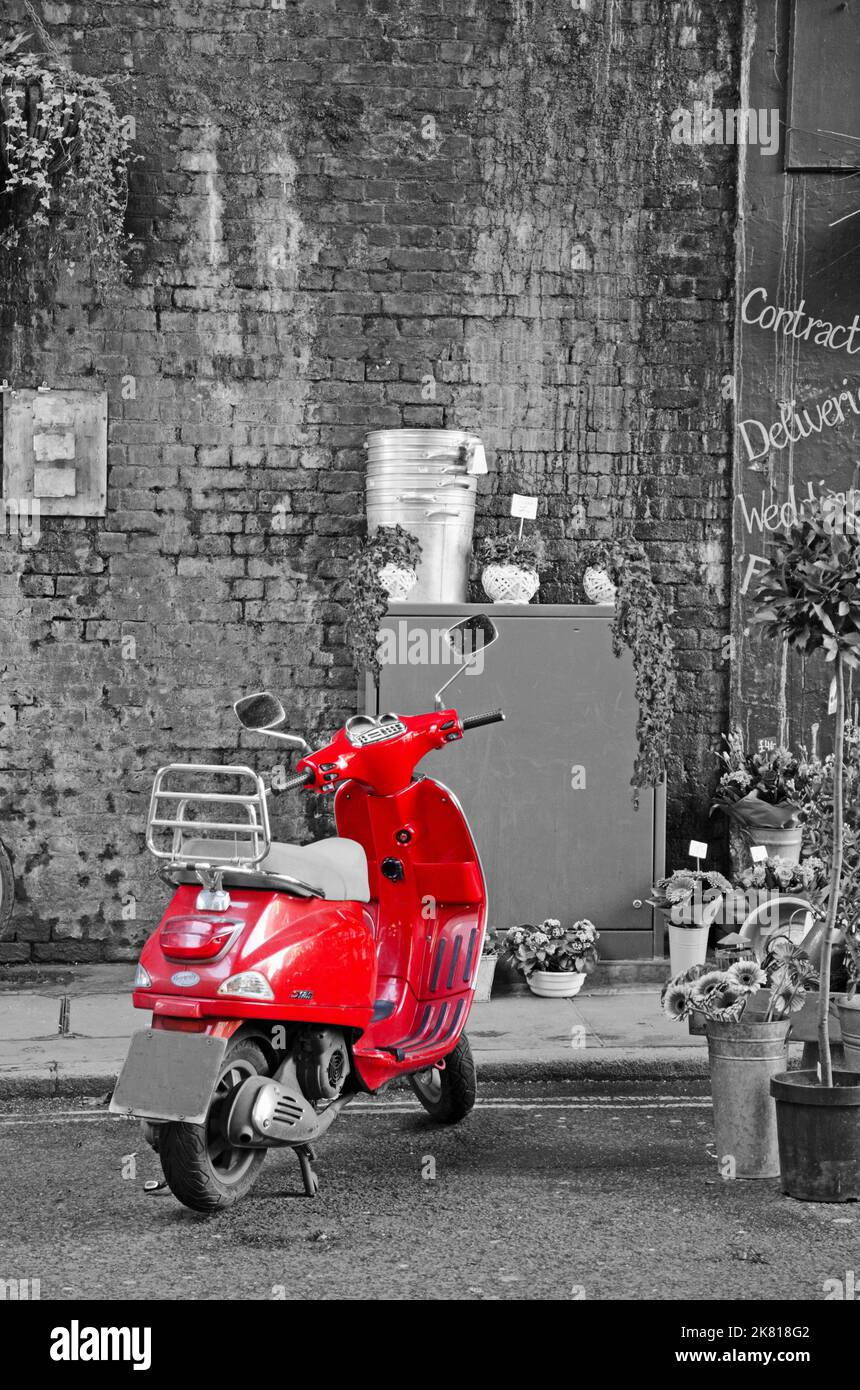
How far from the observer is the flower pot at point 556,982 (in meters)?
7.36

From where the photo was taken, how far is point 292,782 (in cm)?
447

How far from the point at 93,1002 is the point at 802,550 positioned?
428 cm

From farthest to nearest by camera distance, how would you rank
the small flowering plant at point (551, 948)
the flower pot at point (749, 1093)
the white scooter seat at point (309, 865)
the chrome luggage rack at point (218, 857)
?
the small flowering plant at point (551, 948), the flower pot at point (749, 1093), the white scooter seat at point (309, 865), the chrome luggage rack at point (218, 857)

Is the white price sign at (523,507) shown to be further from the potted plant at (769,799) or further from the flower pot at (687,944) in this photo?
the flower pot at (687,944)

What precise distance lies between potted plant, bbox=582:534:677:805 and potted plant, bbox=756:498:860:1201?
289 centimetres

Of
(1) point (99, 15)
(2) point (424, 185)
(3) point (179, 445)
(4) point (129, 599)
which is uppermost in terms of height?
(1) point (99, 15)

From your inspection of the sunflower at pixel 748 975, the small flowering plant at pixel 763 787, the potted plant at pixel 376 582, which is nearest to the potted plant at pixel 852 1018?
the sunflower at pixel 748 975

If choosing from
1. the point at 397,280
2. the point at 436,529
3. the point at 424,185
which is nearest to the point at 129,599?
the point at 436,529

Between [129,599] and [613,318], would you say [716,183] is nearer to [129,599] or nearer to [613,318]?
[613,318]

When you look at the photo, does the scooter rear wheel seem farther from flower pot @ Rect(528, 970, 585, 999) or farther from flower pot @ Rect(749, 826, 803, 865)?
flower pot @ Rect(749, 826, 803, 865)

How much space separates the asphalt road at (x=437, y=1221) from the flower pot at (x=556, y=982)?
5.83 ft

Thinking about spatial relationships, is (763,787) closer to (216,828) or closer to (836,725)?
(836,725)

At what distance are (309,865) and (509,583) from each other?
3524 mm
